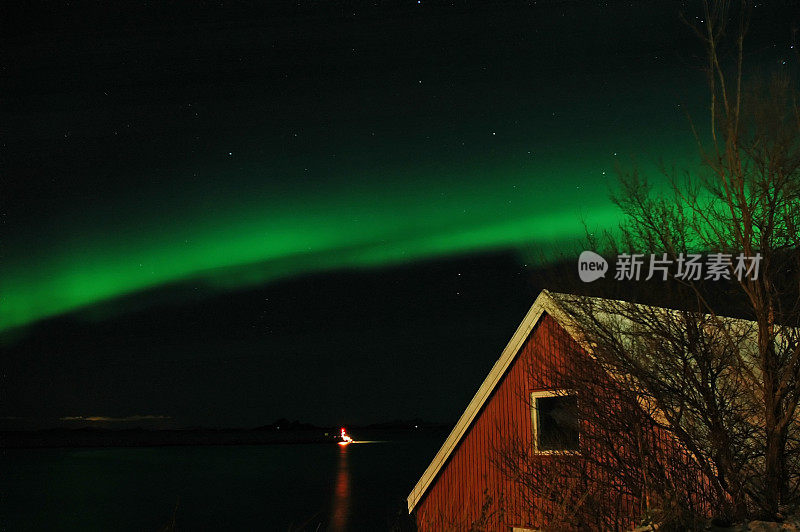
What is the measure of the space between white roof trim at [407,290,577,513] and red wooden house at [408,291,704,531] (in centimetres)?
2

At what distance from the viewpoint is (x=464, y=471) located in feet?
64.0

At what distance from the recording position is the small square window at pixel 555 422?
13.7m

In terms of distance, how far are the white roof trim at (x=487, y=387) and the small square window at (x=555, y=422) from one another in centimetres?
139

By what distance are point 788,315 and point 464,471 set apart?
9.89 metres

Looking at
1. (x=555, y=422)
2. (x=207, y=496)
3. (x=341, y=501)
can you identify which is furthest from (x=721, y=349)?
(x=207, y=496)

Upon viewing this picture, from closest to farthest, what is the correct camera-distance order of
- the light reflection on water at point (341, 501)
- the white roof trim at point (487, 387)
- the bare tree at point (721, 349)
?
the bare tree at point (721, 349) → the white roof trim at point (487, 387) → the light reflection on water at point (341, 501)

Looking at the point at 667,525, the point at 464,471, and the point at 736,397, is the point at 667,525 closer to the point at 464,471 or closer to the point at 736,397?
the point at 736,397

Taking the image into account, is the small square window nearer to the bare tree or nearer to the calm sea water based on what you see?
the bare tree

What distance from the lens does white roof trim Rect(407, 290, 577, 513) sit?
17.0 m

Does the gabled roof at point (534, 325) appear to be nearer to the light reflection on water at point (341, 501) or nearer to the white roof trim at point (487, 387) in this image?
the white roof trim at point (487, 387)

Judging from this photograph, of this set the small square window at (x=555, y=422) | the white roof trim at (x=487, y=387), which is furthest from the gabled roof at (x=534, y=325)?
the small square window at (x=555, y=422)

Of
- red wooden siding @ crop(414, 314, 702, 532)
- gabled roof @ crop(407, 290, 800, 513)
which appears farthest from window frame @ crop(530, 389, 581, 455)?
gabled roof @ crop(407, 290, 800, 513)

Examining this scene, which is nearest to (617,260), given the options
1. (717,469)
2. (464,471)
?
(717,469)

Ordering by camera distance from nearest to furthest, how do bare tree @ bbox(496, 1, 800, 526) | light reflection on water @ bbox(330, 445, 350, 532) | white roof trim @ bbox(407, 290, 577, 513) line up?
bare tree @ bbox(496, 1, 800, 526) < white roof trim @ bbox(407, 290, 577, 513) < light reflection on water @ bbox(330, 445, 350, 532)
